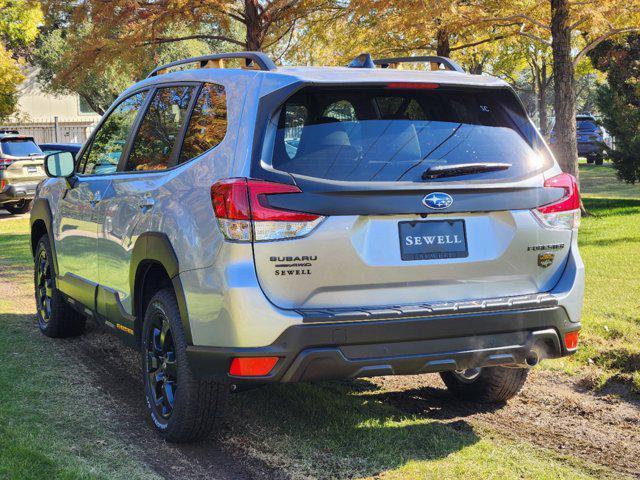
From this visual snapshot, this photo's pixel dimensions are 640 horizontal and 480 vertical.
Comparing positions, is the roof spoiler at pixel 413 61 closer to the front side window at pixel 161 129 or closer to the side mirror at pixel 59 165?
the front side window at pixel 161 129

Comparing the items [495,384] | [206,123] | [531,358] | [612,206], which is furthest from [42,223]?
[612,206]

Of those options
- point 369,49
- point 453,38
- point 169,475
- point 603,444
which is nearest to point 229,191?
point 169,475

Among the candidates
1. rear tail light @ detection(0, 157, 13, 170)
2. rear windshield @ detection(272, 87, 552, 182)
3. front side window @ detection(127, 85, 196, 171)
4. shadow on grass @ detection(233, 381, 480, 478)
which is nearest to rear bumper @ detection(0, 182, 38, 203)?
rear tail light @ detection(0, 157, 13, 170)

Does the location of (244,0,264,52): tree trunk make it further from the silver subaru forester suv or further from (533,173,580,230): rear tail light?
(533,173,580,230): rear tail light

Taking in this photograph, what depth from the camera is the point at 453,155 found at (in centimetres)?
434

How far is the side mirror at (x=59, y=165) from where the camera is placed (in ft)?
20.5

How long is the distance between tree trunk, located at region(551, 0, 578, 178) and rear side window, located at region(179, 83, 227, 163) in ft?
35.4

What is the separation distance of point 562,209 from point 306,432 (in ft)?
6.07

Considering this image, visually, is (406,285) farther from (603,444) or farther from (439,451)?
(603,444)

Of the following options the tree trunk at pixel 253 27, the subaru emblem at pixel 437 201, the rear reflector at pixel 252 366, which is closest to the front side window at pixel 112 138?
the rear reflector at pixel 252 366

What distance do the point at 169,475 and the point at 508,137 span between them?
7.95 ft

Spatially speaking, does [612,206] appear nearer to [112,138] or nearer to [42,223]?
[42,223]

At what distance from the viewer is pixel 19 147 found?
20.8 m

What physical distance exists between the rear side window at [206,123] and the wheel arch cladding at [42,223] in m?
2.50
